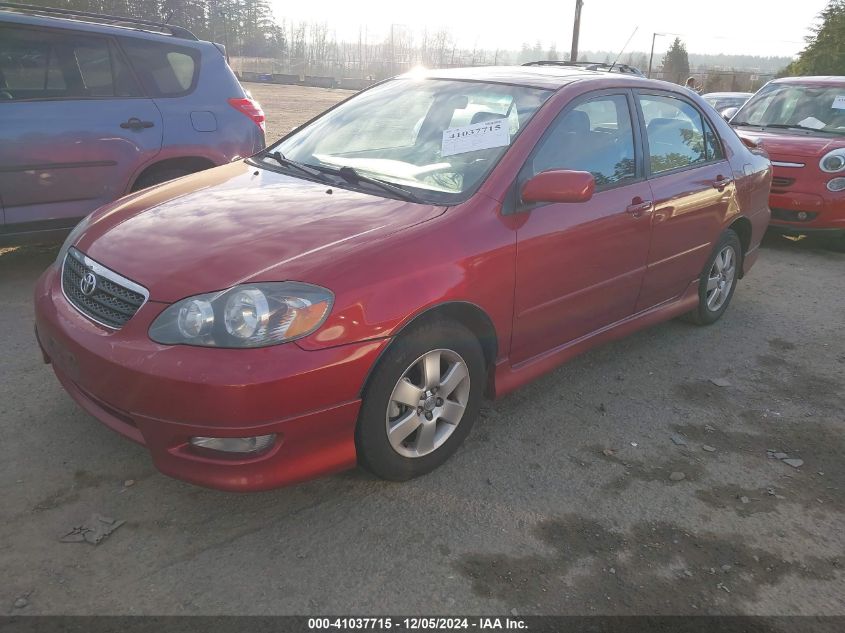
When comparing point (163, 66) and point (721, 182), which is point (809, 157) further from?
point (163, 66)

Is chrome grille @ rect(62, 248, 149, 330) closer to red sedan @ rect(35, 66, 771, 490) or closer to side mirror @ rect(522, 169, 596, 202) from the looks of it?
red sedan @ rect(35, 66, 771, 490)

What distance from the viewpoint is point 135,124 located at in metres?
5.00

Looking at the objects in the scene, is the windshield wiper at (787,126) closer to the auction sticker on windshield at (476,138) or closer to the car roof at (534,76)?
the car roof at (534,76)

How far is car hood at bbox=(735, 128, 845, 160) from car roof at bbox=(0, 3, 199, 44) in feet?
18.0

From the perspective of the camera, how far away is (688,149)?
14.0 feet

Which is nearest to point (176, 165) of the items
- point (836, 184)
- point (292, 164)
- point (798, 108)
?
point (292, 164)

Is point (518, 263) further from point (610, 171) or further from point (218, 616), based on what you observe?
point (218, 616)

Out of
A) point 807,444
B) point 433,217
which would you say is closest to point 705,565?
point 807,444

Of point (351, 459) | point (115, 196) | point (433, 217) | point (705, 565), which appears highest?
point (433, 217)

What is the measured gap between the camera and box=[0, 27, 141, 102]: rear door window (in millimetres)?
4727

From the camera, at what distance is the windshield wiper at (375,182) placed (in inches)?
119

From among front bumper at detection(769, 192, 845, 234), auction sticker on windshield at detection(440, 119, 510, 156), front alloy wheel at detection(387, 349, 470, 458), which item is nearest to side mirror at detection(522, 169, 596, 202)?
auction sticker on windshield at detection(440, 119, 510, 156)

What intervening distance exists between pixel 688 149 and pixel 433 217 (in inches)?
89.4

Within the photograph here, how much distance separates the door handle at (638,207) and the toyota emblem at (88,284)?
2.59 metres
